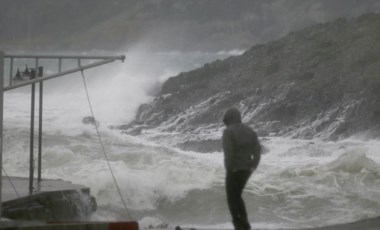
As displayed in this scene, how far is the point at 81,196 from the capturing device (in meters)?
11.4

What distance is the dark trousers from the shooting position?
26.8ft

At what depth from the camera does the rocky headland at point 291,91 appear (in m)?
22.5

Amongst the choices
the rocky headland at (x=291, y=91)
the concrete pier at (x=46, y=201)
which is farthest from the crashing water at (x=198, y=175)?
the concrete pier at (x=46, y=201)

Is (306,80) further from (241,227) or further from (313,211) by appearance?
(241,227)

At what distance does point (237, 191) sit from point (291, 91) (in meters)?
16.3

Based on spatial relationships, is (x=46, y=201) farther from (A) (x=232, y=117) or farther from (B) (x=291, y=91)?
(B) (x=291, y=91)

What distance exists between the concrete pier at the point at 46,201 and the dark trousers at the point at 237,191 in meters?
2.86

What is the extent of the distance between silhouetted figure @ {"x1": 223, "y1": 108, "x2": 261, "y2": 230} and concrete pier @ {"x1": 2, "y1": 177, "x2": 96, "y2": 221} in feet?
9.65

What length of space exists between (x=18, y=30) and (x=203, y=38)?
23.1 meters

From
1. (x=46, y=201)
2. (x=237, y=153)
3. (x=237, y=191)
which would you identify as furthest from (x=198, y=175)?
(x=237, y=153)

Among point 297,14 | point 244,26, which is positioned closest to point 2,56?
point 297,14

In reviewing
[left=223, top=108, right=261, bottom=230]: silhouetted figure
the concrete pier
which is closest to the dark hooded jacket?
[left=223, top=108, right=261, bottom=230]: silhouetted figure

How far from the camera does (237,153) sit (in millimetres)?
8133

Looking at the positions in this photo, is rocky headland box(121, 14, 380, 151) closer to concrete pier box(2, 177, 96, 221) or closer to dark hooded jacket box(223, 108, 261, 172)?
concrete pier box(2, 177, 96, 221)
